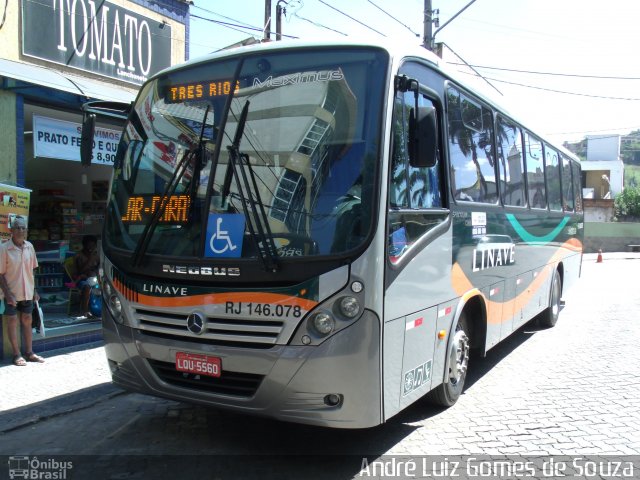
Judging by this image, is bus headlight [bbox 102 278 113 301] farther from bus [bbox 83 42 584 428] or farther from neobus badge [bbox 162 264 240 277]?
neobus badge [bbox 162 264 240 277]

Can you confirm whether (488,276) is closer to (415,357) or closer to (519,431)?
(519,431)

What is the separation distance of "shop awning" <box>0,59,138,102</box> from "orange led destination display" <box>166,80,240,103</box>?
3574mm

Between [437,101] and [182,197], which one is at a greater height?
[437,101]

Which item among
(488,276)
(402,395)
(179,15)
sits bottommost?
(402,395)

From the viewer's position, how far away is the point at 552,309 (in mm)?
9656

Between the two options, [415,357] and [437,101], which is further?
[437,101]

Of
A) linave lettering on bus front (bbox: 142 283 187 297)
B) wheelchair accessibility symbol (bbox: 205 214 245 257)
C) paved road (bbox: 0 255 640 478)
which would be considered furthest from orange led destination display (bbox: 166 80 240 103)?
paved road (bbox: 0 255 640 478)

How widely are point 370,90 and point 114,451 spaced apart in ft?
11.2

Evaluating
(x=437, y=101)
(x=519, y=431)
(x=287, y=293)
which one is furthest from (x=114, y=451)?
(x=437, y=101)

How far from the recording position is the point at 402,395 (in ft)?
13.5

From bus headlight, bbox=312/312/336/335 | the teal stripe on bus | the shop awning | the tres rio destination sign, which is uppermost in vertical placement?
the tres rio destination sign

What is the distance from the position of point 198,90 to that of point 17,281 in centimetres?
384

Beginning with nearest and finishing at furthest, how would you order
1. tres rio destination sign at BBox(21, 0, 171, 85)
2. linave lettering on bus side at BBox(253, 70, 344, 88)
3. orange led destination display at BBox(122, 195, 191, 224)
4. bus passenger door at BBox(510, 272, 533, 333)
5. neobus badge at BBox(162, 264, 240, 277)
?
neobus badge at BBox(162, 264, 240, 277), linave lettering on bus side at BBox(253, 70, 344, 88), orange led destination display at BBox(122, 195, 191, 224), bus passenger door at BBox(510, 272, 533, 333), tres rio destination sign at BBox(21, 0, 171, 85)

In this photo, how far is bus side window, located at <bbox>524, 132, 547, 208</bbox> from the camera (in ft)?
25.7
